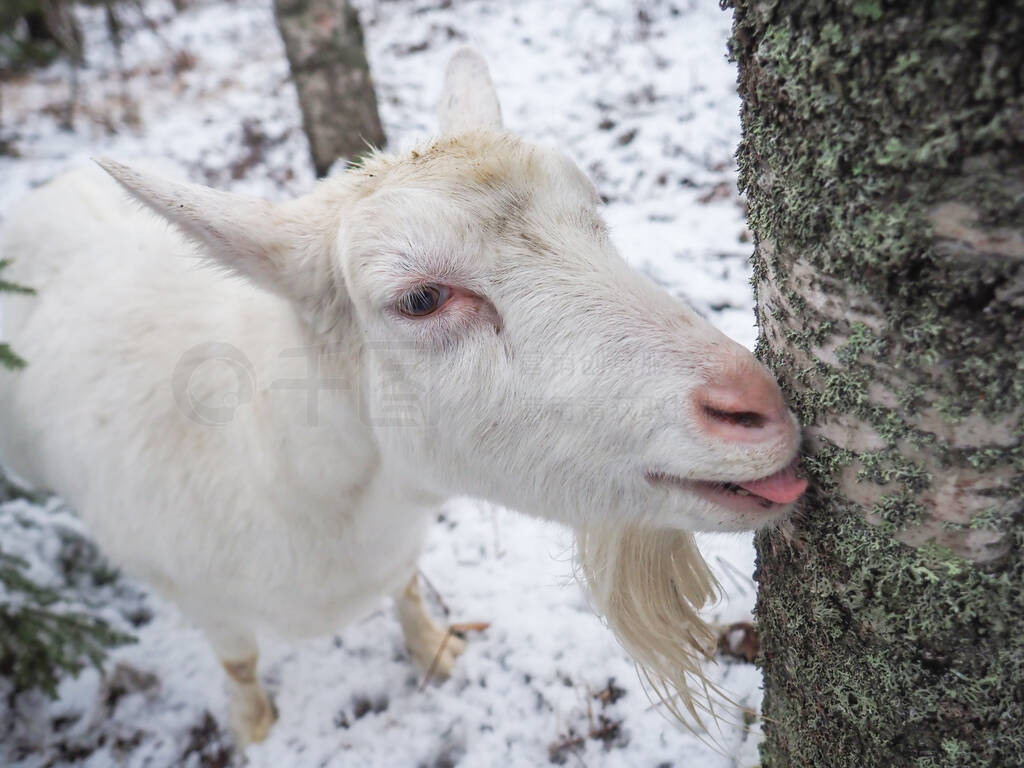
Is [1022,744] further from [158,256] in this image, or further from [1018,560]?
[158,256]

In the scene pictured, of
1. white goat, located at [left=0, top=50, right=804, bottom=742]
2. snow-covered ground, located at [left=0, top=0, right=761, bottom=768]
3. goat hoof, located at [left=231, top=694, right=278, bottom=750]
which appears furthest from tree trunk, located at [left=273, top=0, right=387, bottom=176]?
goat hoof, located at [left=231, top=694, right=278, bottom=750]

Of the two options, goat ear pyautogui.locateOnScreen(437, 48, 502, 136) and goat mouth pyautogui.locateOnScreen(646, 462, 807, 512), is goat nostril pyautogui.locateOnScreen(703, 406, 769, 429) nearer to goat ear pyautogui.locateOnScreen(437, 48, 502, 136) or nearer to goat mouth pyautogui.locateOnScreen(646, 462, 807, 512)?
goat mouth pyautogui.locateOnScreen(646, 462, 807, 512)

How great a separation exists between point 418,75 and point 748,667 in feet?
22.5

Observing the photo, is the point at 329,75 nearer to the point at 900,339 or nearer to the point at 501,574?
the point at 501,574

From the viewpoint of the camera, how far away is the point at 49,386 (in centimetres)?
261

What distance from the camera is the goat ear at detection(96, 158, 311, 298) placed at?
158 centimetres

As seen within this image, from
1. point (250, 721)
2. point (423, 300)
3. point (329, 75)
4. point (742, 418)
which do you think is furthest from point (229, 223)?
point (329, 75)

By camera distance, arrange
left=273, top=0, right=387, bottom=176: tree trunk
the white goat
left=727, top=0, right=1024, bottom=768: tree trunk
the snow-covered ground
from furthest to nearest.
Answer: left=273, top=0, right=387, bottom=176: tree trunk, the snow-covered ground, the white goat, left=727, top=0, right=1024, bottom=768: tree trunk

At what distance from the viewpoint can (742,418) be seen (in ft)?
4.08

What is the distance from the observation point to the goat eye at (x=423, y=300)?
5.10 ft

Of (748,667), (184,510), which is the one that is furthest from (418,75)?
(748,667)

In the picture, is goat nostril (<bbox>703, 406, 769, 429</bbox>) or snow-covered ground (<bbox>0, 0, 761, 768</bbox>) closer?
goat nostril (<bbox>703, 406, 769, 429</bbox>)

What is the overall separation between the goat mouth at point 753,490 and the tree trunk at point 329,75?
421cm

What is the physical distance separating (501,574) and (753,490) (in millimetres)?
2223
